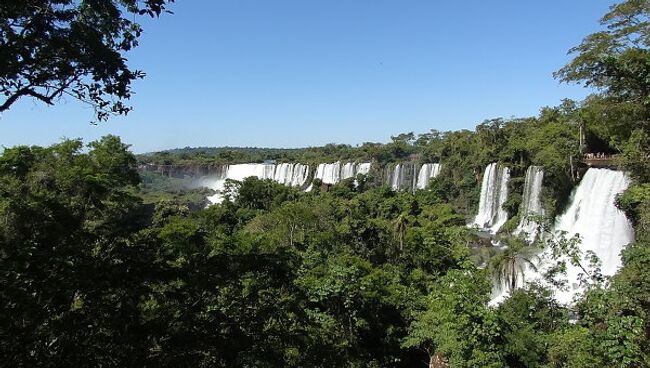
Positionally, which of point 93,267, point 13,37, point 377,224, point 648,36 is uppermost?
point 648,36

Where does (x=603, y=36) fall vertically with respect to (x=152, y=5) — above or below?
above

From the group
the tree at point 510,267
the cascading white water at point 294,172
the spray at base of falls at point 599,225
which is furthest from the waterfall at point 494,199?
the cascading white water at point 294,172

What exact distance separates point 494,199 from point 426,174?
44.9 feet

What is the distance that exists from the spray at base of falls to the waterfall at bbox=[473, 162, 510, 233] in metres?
8.93

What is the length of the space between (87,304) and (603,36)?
1141 centimetres

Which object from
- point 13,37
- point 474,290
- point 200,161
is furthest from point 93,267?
point 200,161

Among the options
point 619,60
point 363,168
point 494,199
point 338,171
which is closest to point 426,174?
point 363,168

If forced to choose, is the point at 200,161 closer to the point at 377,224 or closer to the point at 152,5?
the point at 377,224

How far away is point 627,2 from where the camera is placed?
Result: 9.52 metres

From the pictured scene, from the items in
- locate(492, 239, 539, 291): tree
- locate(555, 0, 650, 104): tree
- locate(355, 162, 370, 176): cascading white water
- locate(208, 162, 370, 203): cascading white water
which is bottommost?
locate(492, 239, 539, 291): tree

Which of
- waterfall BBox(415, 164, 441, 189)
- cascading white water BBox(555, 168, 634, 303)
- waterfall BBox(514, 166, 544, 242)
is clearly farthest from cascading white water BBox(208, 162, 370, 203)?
cascading white water BBox(555, 168, 634, 303)

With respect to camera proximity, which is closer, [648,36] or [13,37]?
[13,37]

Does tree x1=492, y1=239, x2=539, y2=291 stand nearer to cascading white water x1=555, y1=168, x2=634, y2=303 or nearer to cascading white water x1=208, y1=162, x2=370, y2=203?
cascading white water x1=555, y1=168, x2=634, y2=303

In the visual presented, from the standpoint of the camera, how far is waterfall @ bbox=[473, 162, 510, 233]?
30.9m
